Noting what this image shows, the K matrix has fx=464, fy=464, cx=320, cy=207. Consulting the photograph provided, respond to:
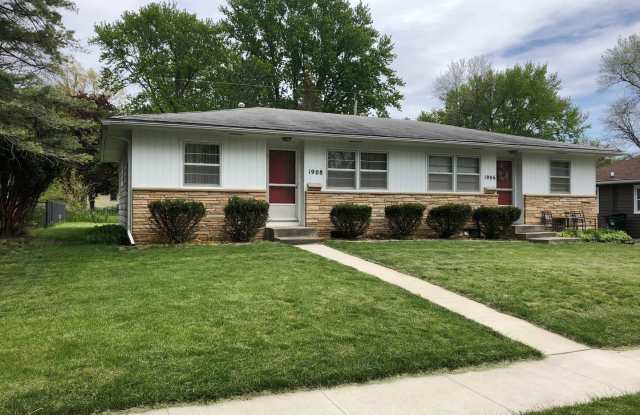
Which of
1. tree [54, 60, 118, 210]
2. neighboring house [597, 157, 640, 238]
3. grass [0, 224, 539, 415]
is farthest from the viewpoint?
tree [54, 60, 118, 210]

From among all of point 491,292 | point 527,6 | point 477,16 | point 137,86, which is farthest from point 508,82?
point 491,292

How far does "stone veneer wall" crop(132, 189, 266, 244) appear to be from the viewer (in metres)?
11.2

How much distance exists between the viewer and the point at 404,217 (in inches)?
512

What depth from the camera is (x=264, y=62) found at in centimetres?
3372

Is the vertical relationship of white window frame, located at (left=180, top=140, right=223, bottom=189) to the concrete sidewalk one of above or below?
above

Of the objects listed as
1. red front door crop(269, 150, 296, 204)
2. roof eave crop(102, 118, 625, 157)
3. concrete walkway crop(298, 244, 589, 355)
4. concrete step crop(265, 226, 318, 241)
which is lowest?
concrete walkway crop(298, 244, 589, 355)

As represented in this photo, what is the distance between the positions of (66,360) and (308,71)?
33615 millimetres

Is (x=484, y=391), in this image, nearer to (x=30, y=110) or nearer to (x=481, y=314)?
(x=481, y=314)

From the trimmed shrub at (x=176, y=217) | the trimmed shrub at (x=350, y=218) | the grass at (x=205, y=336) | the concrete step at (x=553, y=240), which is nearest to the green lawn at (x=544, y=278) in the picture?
the trimmed shrub at (x=350, y=218)

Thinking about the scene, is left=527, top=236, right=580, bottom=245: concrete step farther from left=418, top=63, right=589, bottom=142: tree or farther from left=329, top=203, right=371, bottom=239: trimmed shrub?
left=418, top=63, right=589, bottom=142: tree

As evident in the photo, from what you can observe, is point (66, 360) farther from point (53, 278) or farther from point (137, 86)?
point (137, 86)

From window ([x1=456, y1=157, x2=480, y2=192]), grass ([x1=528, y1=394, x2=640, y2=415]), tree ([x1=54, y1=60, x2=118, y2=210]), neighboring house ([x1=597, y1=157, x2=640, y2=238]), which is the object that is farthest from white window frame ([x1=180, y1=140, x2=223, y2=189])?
tree ([x1=54, y1=60, x2=118, y2=210])

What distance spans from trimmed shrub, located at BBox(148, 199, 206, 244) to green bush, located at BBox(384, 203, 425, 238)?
5.18 metres

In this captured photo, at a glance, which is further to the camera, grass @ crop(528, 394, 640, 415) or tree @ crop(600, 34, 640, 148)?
tree @ crop(600, 34, 640, 148)
